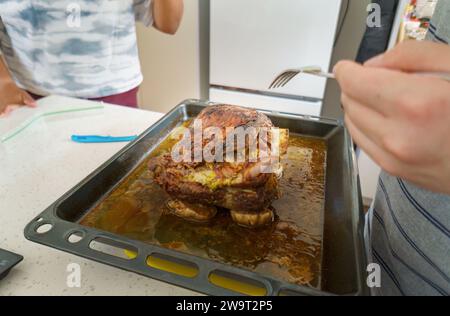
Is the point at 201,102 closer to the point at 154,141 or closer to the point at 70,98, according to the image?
the point at 154,141

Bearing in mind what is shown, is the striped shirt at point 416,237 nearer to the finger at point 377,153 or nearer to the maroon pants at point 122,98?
the finger at point 377,153

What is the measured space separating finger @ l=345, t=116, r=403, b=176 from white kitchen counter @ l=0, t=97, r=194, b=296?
387mm

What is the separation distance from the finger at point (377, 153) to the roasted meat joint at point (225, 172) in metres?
0.26

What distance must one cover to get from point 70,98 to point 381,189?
48.6 inches

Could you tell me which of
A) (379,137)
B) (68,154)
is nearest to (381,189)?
(379,137)

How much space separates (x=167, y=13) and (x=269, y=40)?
0.86 meters

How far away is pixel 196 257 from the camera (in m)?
0.51

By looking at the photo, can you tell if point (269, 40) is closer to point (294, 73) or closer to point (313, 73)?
point (294, 73)

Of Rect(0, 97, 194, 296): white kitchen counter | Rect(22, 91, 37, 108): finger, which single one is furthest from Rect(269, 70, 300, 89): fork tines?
Rect(22, 91, 37, 108): finger

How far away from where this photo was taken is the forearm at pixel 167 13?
1383mm

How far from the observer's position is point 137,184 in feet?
2.63

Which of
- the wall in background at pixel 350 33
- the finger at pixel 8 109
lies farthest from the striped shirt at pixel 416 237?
the wall in background at pixel 350 33

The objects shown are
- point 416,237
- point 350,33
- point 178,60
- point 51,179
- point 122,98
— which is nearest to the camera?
point 416,237

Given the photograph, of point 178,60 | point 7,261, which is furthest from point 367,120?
point 178,60
